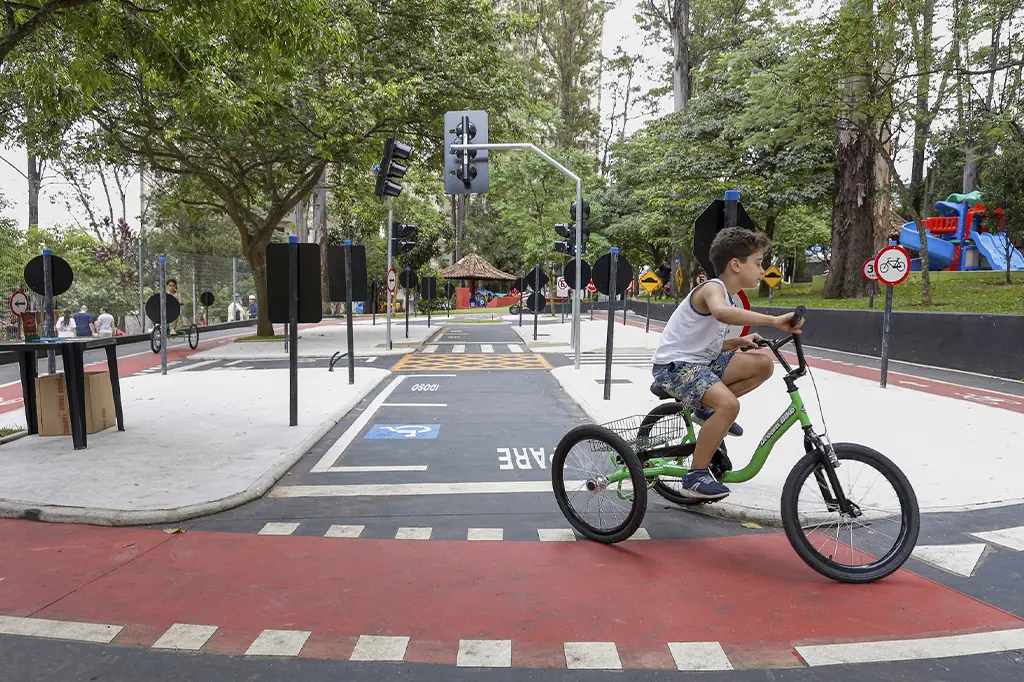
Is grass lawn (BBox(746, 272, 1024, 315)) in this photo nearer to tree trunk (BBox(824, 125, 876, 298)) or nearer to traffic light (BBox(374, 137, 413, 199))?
tree trunk (BBox(824, 125, 876, 298))

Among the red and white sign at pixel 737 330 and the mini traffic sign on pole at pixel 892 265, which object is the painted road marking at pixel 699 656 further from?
the mini traffic sign on pole at pixel 892 265

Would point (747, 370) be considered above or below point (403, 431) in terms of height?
above

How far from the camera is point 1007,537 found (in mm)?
4602

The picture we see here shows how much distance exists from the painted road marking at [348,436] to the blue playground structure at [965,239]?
Answer: 33.3 m

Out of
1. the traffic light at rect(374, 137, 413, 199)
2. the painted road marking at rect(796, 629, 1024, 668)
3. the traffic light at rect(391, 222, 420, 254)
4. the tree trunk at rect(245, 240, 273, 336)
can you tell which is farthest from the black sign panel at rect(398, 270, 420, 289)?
the painted road marking at rect(796, 629, 1024, 668)

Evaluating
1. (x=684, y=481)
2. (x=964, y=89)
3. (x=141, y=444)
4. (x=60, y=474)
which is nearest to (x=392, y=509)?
(x=684, y=481)

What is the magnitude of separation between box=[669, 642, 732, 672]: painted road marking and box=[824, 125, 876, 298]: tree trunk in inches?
928

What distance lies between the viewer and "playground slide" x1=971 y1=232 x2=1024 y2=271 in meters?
35.6

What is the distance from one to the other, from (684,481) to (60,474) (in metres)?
4.94

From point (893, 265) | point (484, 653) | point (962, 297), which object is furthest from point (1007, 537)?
point (962, 297)

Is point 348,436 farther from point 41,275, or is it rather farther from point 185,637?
point 185,637

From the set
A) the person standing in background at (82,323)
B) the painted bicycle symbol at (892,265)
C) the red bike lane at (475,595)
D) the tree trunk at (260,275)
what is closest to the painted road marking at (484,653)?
the red bike lane at (475,595)

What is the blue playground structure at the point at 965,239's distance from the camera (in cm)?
3606

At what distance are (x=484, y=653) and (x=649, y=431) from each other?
79.2 inches
